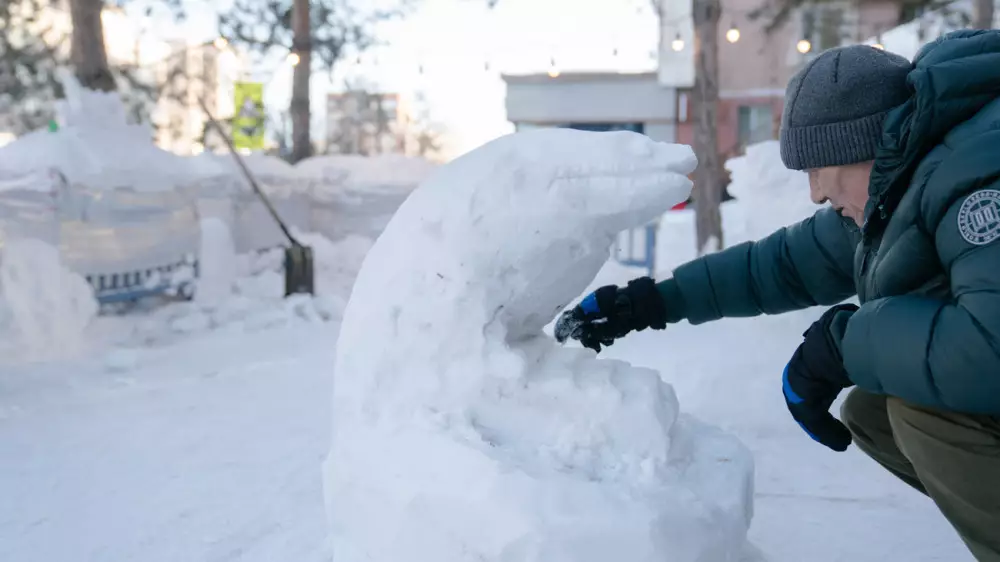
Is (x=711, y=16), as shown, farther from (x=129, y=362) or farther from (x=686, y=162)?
(x=686, y=162)

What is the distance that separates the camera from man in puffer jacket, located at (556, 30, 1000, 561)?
1.34 meters

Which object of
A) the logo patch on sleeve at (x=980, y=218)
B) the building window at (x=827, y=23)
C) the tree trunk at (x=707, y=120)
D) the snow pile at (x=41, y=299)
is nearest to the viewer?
the logo patch on sleeve at (x=980, y=218)

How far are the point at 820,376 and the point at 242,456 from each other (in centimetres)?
243

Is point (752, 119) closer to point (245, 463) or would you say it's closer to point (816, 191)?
point (245, 463)

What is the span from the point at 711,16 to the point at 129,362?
5.98 metres

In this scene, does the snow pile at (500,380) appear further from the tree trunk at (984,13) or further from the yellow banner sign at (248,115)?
the yellow banner sign at (248,115)

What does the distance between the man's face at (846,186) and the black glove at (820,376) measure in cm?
22

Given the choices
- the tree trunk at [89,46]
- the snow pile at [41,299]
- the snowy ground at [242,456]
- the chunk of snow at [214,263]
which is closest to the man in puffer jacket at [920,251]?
the snowy ground at [242,456]

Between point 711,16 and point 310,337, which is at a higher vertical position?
point 711,16

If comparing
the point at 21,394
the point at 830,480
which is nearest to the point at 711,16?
the point at 830,480

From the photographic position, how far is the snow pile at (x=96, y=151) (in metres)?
5.73

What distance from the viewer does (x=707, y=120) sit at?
7.89 metres

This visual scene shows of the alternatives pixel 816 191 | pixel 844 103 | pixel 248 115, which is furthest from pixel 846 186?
pixel 248 115

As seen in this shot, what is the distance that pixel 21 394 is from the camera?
4.19 metres
